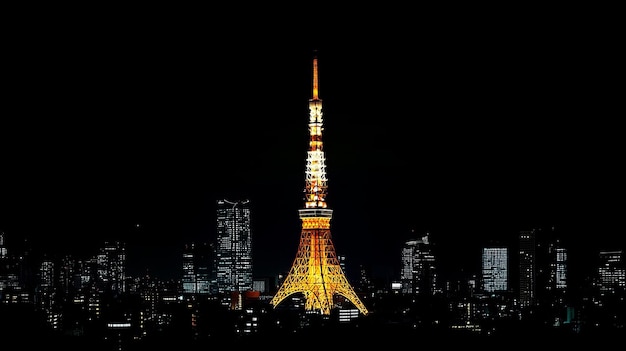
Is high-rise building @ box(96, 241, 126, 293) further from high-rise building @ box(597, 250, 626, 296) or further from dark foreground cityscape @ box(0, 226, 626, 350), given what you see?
high-rise building @ box(597, 250, 626, 296)

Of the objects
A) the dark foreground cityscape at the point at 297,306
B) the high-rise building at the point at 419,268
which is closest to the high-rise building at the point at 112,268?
the dark foreground cityscape at the point at 297,306

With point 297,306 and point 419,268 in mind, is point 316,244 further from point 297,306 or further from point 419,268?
point 419,268

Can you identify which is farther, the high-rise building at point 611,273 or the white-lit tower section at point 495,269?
the white-lit tower section at point 495,269

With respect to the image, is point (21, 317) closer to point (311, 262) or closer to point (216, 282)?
point (311, 262)

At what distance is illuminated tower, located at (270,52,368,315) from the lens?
2500cm

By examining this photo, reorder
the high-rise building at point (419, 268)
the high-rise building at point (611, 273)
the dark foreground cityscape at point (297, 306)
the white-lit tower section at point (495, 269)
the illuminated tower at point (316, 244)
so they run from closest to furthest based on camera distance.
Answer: the dark foreground cityscape at point (297, 306) → the illuminated tower at point (316, 244) → the high-rise building at point (611, 273) → the white-lit tower section at point (495, 269) → the high-rise building at point (419, 268)

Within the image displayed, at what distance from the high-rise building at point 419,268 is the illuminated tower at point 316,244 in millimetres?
11918

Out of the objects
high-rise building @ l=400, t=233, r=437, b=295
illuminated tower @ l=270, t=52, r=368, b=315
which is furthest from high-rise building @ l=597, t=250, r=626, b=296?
illuminated tower @ l=270, t=52, r=368, b=315

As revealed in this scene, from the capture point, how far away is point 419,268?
38.2m

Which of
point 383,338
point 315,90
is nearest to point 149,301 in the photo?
point 315,90

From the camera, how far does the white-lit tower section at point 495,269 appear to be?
34.3 metres

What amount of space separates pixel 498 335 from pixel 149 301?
1038 centimetres

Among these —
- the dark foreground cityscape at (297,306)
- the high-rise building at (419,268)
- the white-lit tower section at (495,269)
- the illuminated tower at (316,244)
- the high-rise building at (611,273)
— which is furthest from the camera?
the high-rise building at (419,268)

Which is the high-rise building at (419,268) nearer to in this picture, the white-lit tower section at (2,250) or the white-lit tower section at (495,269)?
the white-lit tower section at (495,269)
